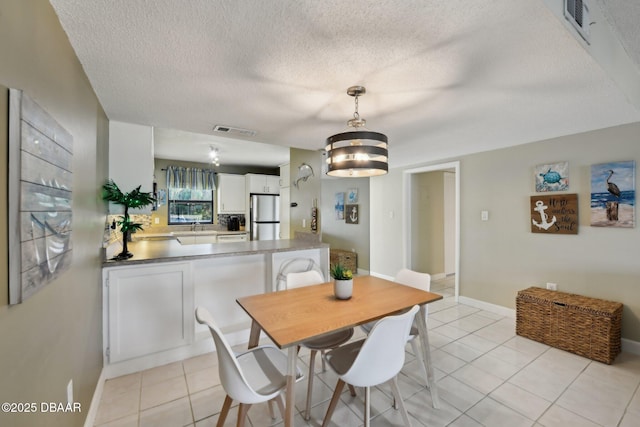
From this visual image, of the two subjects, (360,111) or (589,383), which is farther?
(360,111)

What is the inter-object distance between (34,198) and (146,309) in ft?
5.80

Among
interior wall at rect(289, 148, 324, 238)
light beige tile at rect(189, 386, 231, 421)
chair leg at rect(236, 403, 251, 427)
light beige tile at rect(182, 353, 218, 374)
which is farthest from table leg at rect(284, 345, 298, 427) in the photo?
A: interior wall at rect(289, 148, 324, 238)

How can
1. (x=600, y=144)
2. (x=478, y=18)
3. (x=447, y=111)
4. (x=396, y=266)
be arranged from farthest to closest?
(x=396, y=266), (x=600, y=144), (x=447, y=111), (x=478, y=18)

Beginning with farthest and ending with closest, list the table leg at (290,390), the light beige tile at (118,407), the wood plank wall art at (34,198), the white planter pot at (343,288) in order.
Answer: the white planter pot at (343,288), the light beige tile at (118,407), the table leg at (290,390), the wood plank wall art at (34,198)

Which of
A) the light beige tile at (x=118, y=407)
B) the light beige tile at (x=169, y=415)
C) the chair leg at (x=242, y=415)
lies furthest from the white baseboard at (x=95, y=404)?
the chair leg at (x=242, y=415)

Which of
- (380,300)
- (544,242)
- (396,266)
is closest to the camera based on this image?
(380,300)

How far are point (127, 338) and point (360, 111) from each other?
2.69 m

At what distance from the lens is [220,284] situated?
2.74m

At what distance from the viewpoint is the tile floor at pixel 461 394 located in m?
1.74

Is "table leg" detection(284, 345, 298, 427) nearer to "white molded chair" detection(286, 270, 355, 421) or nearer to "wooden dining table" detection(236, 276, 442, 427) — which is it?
"wooden dining table" detection(236, 276, 442, 427)

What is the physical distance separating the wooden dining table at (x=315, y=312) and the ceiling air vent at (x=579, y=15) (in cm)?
166

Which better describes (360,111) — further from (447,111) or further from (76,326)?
(76,326)

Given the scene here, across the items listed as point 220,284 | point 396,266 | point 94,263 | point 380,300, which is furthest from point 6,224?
point 396,266

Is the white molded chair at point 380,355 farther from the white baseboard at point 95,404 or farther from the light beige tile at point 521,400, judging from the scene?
the white baseboard at point 95,404
